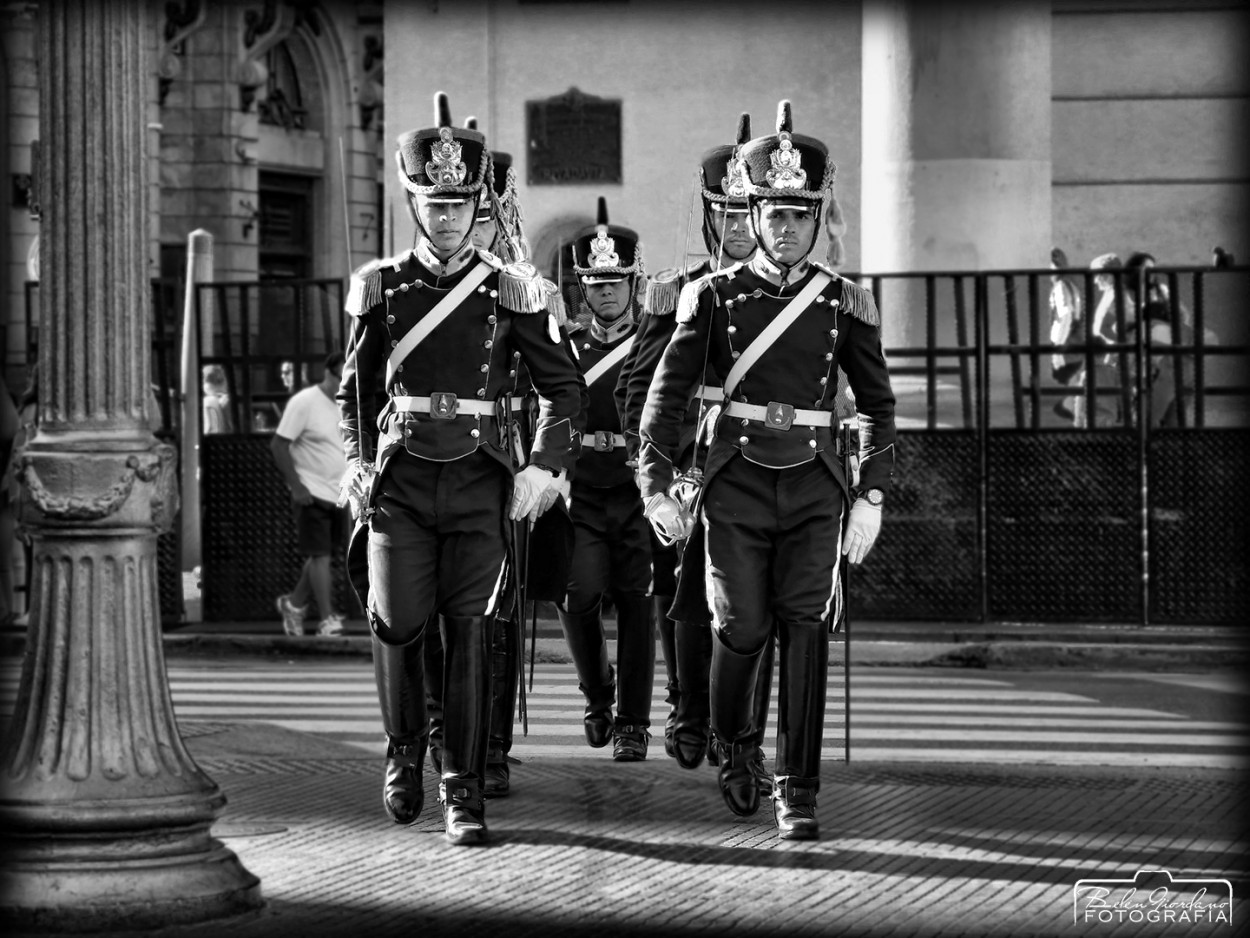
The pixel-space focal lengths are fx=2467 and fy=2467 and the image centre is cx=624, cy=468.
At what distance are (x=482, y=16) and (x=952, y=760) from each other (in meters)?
3.52

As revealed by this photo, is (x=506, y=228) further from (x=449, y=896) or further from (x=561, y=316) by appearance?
(x=449, y=896)

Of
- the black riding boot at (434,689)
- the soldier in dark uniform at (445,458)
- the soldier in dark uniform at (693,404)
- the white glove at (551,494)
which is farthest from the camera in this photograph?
the soldier in dark uniform at (693,404)

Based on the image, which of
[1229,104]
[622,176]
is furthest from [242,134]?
[1229,104]

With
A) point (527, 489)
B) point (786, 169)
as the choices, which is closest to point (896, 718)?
point (527, 489)

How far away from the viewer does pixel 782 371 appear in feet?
26.3

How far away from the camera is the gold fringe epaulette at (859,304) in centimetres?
807

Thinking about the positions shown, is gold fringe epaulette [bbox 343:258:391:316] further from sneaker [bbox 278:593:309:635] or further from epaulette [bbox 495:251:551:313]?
sneaker [bbox 278:593:309:635]

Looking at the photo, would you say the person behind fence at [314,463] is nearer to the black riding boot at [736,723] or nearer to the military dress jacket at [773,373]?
the military dress jacket at [773,373]

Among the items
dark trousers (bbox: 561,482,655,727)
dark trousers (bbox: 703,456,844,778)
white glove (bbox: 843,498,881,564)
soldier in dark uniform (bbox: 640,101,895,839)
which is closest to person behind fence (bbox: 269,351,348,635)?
dark trousers (bbox: 561,482,655,727)

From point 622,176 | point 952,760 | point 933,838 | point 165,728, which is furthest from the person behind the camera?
point 622,176

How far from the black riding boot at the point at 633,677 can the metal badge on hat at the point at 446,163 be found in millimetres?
2412

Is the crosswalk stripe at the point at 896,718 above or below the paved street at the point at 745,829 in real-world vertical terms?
below

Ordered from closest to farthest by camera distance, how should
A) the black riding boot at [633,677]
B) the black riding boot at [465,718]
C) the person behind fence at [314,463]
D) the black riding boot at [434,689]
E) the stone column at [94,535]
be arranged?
the stone column at [94,535], the black riding boot at [465,718], the black riding boot at [434,689], the black riding boot at [633,677], the person behind fence at [314,463]

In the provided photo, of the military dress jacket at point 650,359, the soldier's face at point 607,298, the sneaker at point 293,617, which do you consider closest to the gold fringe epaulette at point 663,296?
the military dress jacket at point 650,359
